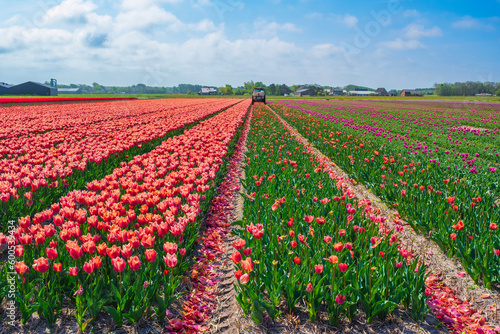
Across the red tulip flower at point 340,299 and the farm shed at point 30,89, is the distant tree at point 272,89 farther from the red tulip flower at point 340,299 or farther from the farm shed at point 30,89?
the red tulip flower at point 340,299

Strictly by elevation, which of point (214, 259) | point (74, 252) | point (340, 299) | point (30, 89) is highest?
point (30, 89)

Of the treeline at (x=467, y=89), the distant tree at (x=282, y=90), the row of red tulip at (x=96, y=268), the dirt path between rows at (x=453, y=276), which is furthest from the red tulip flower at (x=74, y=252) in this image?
the treeline at (x=467, y=89)

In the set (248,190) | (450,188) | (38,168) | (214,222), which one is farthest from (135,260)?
(450,188)

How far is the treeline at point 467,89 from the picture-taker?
473 feet

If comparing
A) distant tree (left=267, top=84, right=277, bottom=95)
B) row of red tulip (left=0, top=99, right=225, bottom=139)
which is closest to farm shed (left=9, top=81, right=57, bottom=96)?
row of red tulip (left=0, top=99, right=225, bottom=139)

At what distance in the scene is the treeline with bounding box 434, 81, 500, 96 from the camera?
144250mm

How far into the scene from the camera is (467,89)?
144250 mm

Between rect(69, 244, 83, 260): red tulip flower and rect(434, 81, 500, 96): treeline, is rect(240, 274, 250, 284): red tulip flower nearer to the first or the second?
rect(69, 244, 83, 260): red tulip flower

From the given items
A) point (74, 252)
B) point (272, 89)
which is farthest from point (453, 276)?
point (272, 89)

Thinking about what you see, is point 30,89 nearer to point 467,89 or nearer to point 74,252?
point 74,252

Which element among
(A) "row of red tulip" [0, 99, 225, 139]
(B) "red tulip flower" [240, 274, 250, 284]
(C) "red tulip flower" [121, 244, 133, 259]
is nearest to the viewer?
(B) "red tulip flower" [240, 274, 250, 284]

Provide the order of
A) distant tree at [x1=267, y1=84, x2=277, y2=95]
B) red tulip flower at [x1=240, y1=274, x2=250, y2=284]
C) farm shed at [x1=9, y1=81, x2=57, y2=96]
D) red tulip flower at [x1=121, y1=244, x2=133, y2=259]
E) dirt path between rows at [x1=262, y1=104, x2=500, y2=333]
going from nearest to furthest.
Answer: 1. red tulip flower at [x1=240, y1=274, x2=250, y2=284]
2. red tulip flower at [x1=121, y1=244, x2=133, y2=259]
3. dirt path between rows at [x1=262, y1=104, x2=500, y2=333]
4. farm shed at [x1=9, y1=81, x2=57, y2=96]
5. distant tree at [x1=267, y1=84, x2=277, y2=95]

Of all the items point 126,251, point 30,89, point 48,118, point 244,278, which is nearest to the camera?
point 244,278

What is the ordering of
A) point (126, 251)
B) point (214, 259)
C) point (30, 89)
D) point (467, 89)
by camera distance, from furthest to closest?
point (467, 89), point (30, 89), point (214, 259), point (126, 251)
